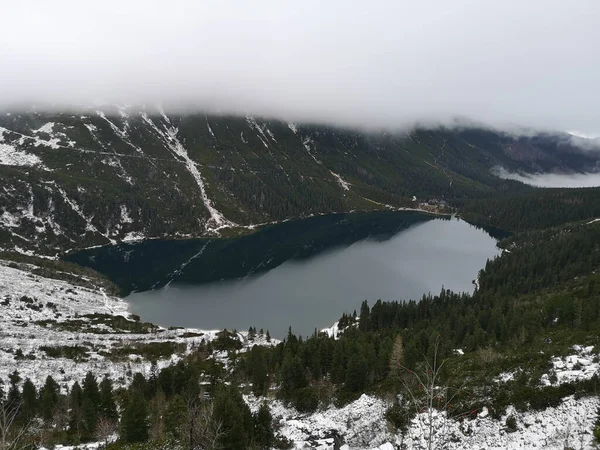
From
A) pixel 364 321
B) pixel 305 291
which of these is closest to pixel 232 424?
pixel 364 321

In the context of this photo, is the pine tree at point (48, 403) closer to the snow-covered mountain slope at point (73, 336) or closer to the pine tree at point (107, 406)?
the pine tree at point (107, 406)

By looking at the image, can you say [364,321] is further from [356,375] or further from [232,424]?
[232,424]

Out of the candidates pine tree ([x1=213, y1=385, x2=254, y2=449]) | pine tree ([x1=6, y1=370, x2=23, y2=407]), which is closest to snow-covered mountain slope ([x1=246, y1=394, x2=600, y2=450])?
pine tree ([x1=213, y1=385, x2=254, y2=449])

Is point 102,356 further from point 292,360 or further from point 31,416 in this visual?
point 292,360

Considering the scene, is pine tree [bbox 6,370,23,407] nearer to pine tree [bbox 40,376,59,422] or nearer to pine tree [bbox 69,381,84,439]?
pine tree [bbox 40,376,59,422]

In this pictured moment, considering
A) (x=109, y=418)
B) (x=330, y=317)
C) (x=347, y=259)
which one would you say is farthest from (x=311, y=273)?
(x=109, y=418)

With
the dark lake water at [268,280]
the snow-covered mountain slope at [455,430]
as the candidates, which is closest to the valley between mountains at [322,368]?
the snow-covered mountain slope at [455,430]
